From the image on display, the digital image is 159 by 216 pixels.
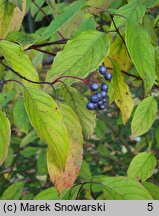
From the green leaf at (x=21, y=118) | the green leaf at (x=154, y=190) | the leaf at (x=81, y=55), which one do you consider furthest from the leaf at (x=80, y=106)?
the green leaf at (x=21, y=118)

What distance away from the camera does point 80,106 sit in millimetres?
1213

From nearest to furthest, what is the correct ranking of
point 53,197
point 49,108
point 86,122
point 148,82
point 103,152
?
1. point 49,108
2. point 148,82
3. point 86,122
4. point 53,197
5. point 103,152

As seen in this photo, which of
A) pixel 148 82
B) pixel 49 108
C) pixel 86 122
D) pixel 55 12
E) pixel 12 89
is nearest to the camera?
pixel 49 108

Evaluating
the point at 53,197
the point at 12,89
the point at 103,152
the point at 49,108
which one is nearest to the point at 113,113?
the point at 103,152

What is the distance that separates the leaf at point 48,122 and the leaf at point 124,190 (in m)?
0.22

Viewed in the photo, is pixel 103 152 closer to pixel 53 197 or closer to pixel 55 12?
pixel 55 12

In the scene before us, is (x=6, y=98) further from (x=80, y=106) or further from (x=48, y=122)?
(x=48, y=122)

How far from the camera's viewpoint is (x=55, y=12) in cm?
201

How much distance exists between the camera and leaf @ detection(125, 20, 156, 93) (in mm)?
1084

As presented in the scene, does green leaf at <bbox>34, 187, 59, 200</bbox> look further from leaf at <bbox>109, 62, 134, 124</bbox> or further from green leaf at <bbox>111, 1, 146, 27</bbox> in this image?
green leaf at <bbox>111, 1, 146, 27</bbox>

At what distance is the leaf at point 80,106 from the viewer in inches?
46.5

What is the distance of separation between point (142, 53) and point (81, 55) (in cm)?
16

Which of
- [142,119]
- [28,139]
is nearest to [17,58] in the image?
[142,119]

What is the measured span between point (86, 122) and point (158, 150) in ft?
2.84
